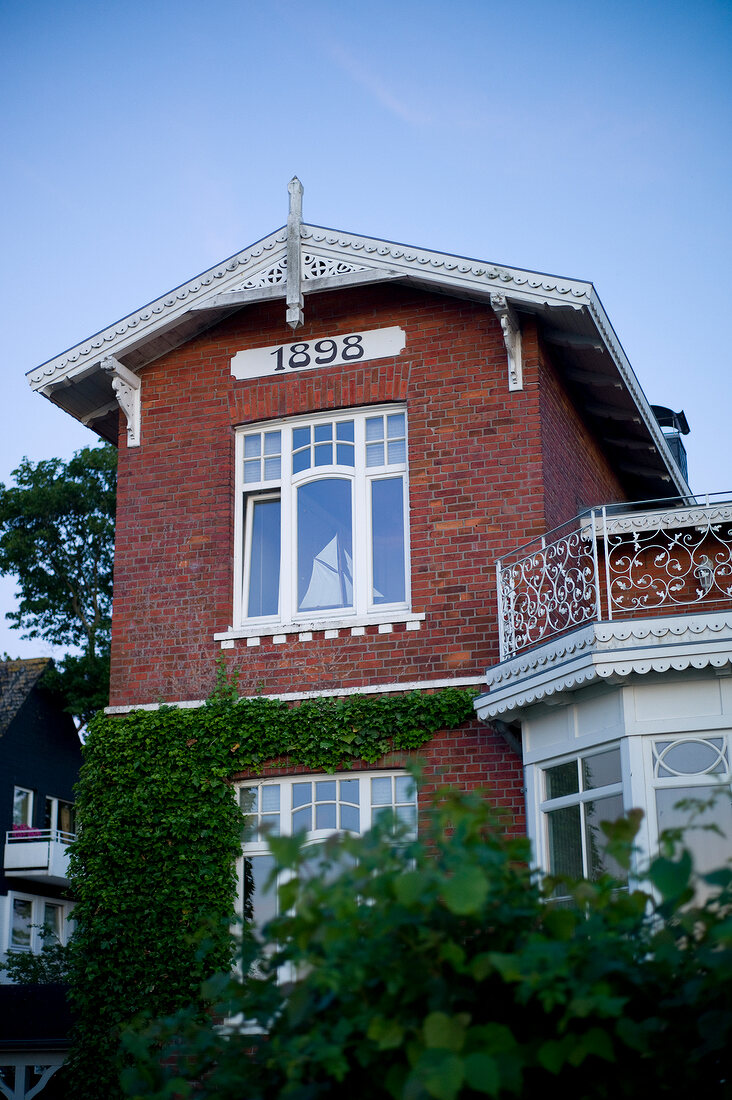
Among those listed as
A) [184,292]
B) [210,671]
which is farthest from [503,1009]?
[184,292]

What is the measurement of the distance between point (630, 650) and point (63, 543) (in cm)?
2619

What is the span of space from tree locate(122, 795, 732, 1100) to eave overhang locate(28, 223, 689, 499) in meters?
8.07

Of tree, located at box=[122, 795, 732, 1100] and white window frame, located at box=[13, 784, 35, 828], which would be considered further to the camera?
white window frame, located at box=[13, 784, 35, 828]

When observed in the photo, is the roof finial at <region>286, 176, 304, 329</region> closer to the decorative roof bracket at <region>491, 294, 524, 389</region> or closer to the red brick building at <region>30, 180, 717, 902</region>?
the red brick building at <region>30, 180, 717, 902</region>

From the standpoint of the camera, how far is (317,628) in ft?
36.5

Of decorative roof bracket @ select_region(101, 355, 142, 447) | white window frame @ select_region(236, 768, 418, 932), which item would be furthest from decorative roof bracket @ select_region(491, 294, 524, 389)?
decorative roof bracket @ select_region(101, 355, 142, 447)

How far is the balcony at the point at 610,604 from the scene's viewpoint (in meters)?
8.77

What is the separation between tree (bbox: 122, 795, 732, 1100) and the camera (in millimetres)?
2994

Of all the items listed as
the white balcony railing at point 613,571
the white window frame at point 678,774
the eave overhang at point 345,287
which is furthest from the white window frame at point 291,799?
the eave overhang at point 345,287

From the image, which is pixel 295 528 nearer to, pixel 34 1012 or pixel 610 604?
pixel 610 604

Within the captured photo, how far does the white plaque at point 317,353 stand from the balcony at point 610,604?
2478 millimetres

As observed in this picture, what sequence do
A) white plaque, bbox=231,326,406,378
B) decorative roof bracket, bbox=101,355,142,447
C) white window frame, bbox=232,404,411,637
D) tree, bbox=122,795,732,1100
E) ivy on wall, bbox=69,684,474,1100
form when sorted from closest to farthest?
tree, bbox=122,795,732,1100, ivy on wall, bbox=69,684,474,1100, white window frame, bbox=232,404,411,637, white plaque, bbox=231,326,406,378, decorative roof bracket, bbox=101,355,142,447

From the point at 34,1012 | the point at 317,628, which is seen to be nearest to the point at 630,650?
the point at 317,628

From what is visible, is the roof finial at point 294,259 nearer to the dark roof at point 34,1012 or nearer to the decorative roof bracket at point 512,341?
the decorative roof bracket at point 512,341
